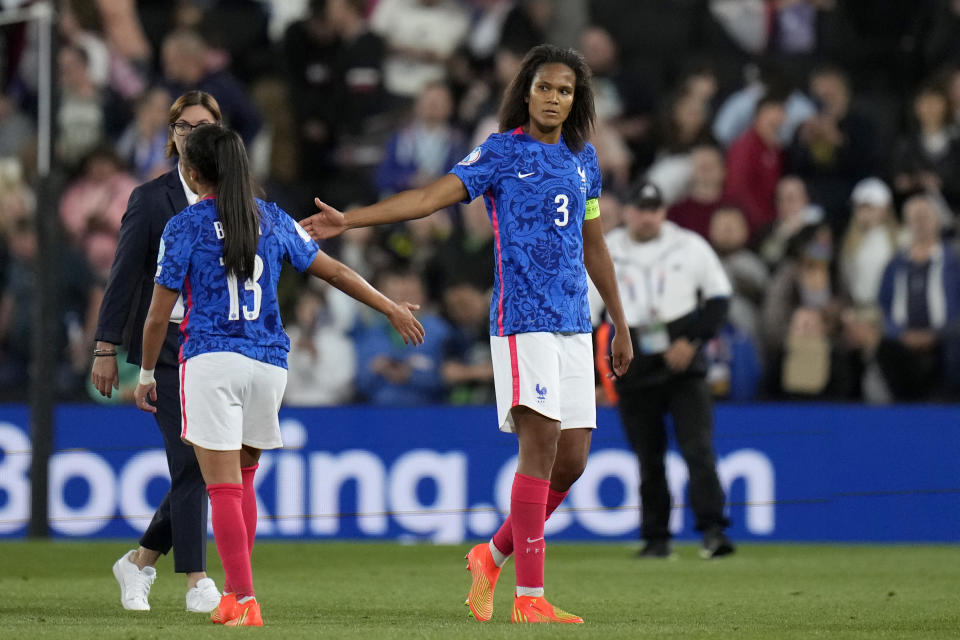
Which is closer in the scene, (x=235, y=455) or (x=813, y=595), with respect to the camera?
(x=235, y=455)

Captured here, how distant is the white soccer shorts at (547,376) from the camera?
21.5ft

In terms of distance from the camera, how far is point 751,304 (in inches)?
530

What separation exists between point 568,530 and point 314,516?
1.88 m

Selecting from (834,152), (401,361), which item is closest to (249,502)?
(401,361)

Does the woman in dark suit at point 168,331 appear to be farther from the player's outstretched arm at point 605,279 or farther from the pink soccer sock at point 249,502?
the player's outstretched arm at point 605,279

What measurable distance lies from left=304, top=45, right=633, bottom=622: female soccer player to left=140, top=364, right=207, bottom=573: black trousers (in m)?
1.10

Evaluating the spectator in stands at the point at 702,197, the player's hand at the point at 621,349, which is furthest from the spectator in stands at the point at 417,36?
the player's hand at the point at 621,349

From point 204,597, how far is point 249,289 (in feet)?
4.72

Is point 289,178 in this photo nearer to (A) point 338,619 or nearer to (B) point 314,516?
(B) point 314,516

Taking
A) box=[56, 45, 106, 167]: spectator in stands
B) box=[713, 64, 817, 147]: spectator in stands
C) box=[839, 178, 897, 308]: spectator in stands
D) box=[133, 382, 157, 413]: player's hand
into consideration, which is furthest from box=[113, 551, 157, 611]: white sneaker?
box=[56, 45, 106, 167]: spectator in stands


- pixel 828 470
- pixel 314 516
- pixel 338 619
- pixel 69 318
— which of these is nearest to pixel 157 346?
pixel 338 619

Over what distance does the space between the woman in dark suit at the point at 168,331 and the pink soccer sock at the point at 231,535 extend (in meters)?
0.69

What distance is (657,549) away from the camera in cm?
1101

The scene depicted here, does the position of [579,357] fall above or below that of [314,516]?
above
